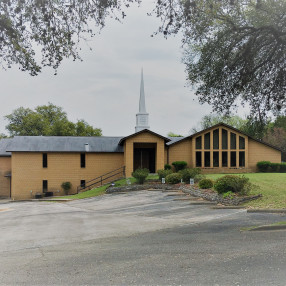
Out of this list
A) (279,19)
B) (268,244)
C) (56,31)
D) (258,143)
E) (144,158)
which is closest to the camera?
(268,244)

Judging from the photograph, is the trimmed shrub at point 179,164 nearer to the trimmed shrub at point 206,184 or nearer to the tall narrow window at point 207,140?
the tall narrow window at point 207,140

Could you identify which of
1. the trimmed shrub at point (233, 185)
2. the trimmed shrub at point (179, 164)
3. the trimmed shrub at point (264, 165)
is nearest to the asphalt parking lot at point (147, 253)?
the trimmed shrub at point (233, 185)

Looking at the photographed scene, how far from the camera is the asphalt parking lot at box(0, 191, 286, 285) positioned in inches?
211

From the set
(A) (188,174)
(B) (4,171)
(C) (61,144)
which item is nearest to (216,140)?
(A) (188,174)

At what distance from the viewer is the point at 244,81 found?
12.7m

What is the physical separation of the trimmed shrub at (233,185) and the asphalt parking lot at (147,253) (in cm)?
377

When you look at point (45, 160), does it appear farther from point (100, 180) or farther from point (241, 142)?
point (241, 142)

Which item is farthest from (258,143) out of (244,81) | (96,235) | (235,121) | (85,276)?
(235,121)

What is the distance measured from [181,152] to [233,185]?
19.6m

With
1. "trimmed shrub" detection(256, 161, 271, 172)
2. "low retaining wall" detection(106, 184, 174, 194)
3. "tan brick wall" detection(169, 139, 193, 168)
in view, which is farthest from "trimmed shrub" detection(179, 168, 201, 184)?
"trimmed shrub" detection(256, 161, 271, 172)

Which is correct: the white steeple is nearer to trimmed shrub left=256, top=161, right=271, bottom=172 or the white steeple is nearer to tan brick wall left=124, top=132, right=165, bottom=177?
tan brick wall left=124, top=132, right=165, bottom=177

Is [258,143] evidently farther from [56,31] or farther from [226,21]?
[56,31]

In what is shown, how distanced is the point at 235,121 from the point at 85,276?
234ft

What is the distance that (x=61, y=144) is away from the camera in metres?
37.6
